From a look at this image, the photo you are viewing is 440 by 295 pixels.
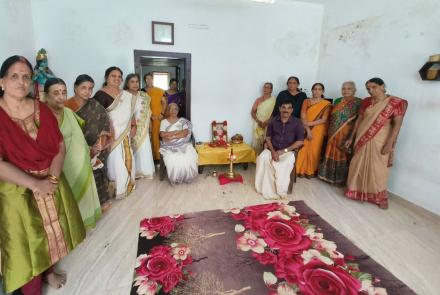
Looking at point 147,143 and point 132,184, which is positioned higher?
point 147,143

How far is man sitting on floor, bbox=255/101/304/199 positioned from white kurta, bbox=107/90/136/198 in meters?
1.70

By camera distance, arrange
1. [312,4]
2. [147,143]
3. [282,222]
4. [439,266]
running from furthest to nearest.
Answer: [312,4]
[147,143]
[282,222]
[439,266]

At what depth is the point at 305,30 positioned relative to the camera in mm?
4309

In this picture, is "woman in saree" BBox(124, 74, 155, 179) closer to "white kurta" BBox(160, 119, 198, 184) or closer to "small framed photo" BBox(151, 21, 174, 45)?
"white kurta" BBox(160, 119, 198, 184)

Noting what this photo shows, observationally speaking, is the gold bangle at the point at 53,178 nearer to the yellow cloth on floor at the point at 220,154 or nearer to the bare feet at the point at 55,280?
the bare feet at the point at 55,280

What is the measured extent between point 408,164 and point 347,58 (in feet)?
6.11

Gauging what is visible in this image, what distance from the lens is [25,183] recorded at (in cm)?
133

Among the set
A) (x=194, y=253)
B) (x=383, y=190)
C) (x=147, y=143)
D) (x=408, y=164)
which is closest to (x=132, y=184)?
(x=147, y=143)

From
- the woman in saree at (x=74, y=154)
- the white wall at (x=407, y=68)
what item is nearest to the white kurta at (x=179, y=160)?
the woman in saree at (x=74, y=154)

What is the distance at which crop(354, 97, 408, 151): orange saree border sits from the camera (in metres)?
2.68

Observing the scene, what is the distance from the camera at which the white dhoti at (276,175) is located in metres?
3.13

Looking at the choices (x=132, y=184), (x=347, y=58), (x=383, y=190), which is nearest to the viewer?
(x=383, y=190)

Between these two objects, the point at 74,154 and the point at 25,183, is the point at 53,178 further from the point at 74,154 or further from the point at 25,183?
the point at 74,154

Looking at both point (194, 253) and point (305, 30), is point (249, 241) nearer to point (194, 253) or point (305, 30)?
point (194, 253)
